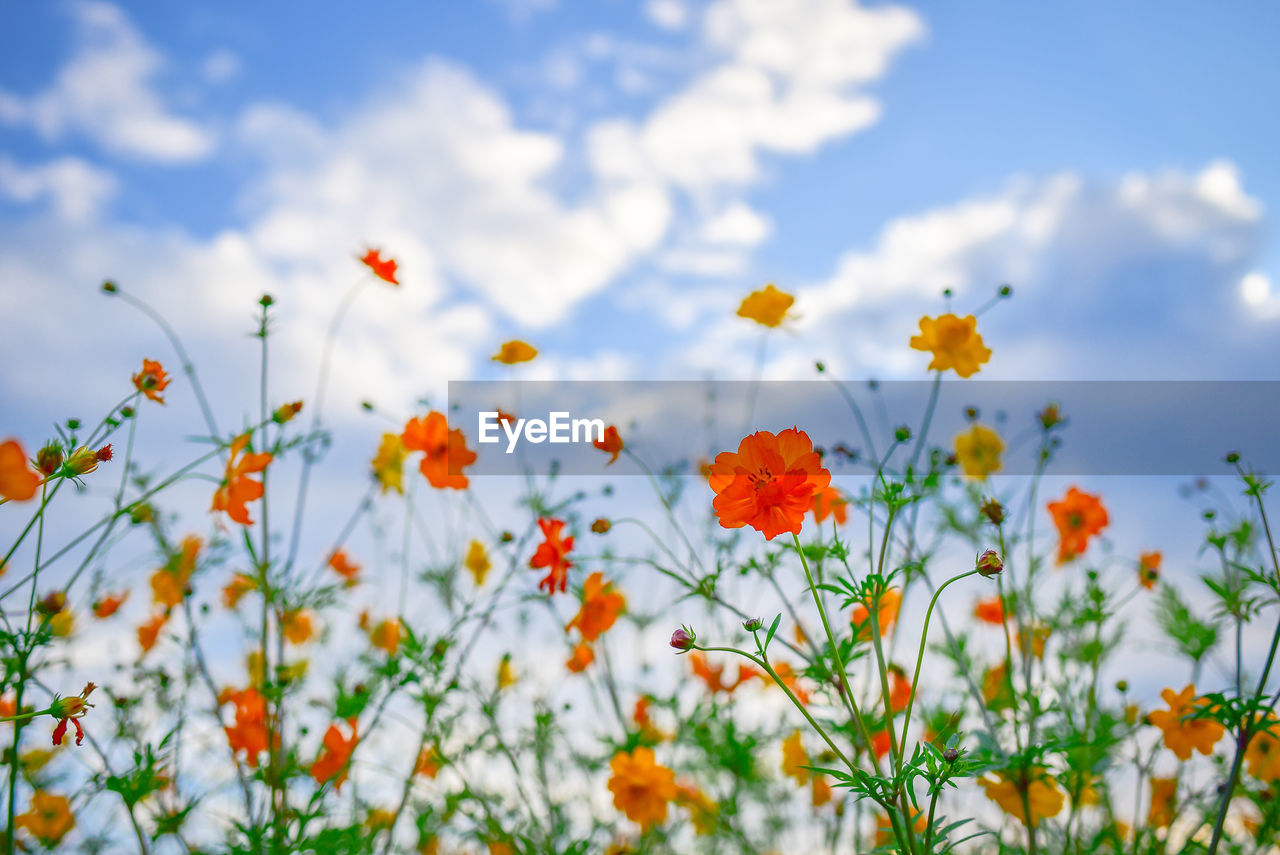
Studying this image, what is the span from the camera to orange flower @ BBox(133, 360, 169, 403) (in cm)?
197

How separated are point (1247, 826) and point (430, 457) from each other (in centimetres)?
285

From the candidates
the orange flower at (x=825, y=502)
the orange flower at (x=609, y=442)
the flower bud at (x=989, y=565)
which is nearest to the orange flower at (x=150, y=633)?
the orange flower at (x=609, y=442)

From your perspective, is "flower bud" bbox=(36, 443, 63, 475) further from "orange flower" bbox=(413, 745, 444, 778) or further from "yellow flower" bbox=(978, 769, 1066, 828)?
"yellow flower" bbox=(978, 769, 1066, 828)

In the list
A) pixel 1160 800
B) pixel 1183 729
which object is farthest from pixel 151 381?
pixel 1160 800

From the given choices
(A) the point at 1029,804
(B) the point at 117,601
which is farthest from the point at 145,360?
(A) the point at 1029,804

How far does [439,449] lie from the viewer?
2.66 m

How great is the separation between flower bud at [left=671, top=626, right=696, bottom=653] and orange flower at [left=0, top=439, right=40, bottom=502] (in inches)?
41.3

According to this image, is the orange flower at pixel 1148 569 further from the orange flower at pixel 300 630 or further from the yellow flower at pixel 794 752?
the orange flower at pixel 300 630

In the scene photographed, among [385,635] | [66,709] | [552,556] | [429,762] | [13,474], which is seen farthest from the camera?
[385,635]

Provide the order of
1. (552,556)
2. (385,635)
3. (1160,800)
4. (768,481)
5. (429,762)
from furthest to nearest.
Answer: (385,635)
(429,762)
(1160,800)
(552,556)
(768,481)

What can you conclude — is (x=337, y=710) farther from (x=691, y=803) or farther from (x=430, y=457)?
(x=691, y=803)

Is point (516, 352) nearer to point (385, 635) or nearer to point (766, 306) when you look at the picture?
point (766, 306)

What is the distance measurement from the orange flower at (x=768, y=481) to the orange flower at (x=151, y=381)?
1.38m

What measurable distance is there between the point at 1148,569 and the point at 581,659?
193cm
